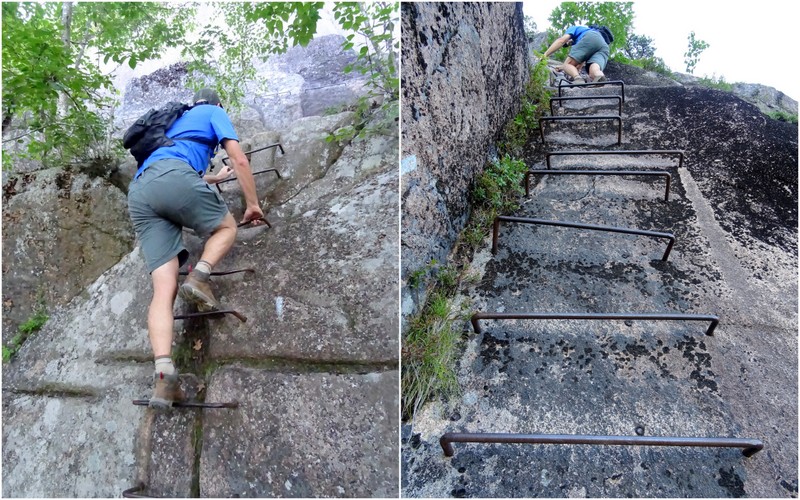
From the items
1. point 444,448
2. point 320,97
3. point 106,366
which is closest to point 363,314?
point 444,448

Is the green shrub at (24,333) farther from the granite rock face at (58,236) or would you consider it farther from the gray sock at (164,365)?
the gray sock at (164,365)

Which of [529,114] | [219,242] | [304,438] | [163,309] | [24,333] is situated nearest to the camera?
[304,438]

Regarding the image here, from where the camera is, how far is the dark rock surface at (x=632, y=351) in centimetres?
178

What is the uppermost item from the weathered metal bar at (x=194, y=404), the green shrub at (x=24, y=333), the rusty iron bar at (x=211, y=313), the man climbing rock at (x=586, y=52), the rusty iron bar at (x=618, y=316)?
the man climbing rock at (x=586, y=52)

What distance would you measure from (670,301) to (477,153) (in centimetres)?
154

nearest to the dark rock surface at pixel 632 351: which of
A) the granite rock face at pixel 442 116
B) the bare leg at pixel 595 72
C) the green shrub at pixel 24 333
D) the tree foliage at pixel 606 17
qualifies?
the granite rock face at pixel 442 116

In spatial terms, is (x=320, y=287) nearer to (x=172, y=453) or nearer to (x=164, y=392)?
(x=164, y=392)

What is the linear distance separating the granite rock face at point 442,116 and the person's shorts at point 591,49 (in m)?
3.64

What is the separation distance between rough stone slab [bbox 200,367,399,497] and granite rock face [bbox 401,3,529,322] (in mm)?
543

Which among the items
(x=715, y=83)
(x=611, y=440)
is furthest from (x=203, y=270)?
(x=715, y=83)

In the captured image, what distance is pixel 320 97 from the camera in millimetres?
5867

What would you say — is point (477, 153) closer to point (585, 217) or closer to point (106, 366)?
point (585, 217)

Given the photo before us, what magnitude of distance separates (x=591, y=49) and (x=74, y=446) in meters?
7.32

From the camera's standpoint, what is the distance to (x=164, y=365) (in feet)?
7.18
